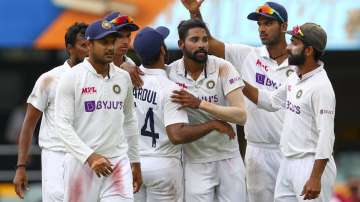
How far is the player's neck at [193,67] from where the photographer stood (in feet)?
36.9

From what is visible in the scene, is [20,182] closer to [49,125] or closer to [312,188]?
[49,125]

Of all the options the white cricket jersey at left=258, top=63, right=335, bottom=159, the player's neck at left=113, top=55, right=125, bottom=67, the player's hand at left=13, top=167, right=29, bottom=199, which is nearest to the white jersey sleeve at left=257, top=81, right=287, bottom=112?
the white cricket jersey at left=258, top=63, right=335, bottom=159

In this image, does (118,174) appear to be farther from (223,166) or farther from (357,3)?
(357,3)

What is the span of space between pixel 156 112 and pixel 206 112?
457mm

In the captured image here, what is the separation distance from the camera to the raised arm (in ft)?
38.6

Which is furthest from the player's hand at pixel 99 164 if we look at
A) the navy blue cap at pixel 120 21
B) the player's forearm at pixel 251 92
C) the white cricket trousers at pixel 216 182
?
the player's forearm at pixel 251 92

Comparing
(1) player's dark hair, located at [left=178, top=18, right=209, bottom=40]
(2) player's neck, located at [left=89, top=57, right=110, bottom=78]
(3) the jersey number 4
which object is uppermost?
(1) player's dark hair, located at [left=178, top=18, right=209, bottom=40]

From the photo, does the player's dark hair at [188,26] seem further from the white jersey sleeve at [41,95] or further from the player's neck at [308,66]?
the white jersey sleeve at [41,95]

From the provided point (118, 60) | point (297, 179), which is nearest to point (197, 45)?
point (118, 60)

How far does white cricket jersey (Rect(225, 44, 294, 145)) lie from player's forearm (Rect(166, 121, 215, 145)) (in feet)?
3.32

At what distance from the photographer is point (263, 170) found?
39.3 ft

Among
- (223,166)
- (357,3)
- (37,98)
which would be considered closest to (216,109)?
(223,166)

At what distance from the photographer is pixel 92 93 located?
10227mm

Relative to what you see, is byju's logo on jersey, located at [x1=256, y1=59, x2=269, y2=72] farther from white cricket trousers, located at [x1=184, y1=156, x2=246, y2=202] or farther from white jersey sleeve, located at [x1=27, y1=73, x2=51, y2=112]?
white jersey sleeve, located at [x1=27, y1=73, x2=51, y2=112]
